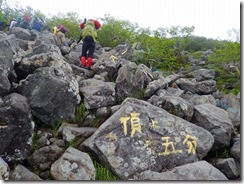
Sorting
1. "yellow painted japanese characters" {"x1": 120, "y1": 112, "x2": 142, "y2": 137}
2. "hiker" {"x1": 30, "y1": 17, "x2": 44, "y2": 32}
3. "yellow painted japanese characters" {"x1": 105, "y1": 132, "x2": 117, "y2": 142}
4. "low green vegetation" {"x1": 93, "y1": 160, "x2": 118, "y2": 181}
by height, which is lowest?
"low green vegetation" {"x1": 93, "y1": 160, "x2": 118, "y2": 181}

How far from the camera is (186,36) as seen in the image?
45.2ft

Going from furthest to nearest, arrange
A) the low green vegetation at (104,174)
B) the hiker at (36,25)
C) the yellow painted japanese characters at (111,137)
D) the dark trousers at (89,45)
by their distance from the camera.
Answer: the hiker at (36,25)
the dark trousers at (89,45)
the yellow painted japanese characters at (111,137)
the low green vegetation at (104,174)

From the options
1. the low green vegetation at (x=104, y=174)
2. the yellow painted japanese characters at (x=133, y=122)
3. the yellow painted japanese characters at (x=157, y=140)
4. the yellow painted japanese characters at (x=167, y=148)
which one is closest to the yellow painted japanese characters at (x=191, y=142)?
the yellow painted japanese characters at (x=157, y=140)

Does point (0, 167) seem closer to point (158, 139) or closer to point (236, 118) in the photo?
point (158, 139)

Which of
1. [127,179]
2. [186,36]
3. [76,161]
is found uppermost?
[186,36]

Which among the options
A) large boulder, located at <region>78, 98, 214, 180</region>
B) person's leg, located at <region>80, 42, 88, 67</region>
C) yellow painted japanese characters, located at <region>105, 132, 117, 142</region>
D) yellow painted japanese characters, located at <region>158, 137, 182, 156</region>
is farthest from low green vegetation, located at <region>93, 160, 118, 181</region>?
person's leg, located at <region>80, 42, 88, 67</region>

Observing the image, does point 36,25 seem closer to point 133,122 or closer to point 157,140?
point 133,122

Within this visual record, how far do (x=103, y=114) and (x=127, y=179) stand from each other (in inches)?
75.6

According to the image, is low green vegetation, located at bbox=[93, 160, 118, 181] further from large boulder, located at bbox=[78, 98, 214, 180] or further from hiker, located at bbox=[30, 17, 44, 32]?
hiker, located at bbox=[30, 17, 44, 32]

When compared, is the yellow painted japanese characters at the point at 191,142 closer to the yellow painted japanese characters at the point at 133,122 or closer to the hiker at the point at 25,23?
→ the yellow painted japanese characters at the point at 133,122

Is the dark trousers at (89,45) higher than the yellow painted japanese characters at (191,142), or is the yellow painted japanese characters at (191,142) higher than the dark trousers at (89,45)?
the dark trousers at (89,45)

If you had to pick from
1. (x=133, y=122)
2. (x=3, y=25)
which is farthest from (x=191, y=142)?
(x=3, y=25)

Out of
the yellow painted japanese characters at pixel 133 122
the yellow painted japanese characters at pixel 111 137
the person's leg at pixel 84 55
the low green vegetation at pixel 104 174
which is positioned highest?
the person's leg at pixel 84 55

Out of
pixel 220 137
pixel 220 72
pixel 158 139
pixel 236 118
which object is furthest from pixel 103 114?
pixel 220 72
